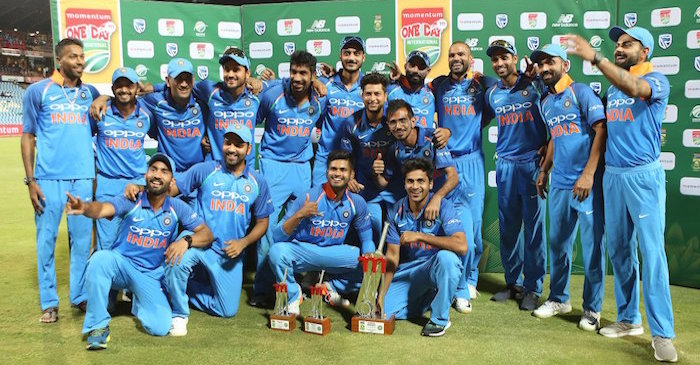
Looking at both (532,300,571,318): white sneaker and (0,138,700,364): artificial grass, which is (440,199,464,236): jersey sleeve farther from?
(532,300,571,318): white sneaker

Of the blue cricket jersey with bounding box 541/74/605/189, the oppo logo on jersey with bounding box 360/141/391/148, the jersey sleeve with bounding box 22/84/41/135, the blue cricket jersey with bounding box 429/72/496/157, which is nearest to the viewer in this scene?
the blue cricket jersey with bounding box 541/74/605/189

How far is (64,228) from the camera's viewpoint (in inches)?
374

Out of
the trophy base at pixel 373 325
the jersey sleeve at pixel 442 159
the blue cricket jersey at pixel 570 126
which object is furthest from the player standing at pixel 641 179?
the trophy base at pixel 373 325

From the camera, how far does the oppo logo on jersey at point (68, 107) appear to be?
4.91m

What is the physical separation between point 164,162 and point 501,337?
9.64ft

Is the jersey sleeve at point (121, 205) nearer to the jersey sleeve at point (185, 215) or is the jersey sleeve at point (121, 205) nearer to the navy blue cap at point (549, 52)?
the jersey sleeve at point (185, 215)

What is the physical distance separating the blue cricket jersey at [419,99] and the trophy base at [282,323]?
2.19 m

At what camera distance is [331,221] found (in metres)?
5.21

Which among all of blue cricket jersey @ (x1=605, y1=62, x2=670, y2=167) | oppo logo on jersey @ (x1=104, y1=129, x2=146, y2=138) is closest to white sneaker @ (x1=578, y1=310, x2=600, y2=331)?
blue cricket jersey @ (x1=605, y1=62, x2=670, y2=167)

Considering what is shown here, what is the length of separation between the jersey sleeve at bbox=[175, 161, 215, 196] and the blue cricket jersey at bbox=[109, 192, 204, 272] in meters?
0.45

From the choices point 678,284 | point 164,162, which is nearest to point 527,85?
point 678,284

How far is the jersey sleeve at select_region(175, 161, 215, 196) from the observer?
17.0 feet

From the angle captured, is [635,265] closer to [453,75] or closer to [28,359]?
[453,75]

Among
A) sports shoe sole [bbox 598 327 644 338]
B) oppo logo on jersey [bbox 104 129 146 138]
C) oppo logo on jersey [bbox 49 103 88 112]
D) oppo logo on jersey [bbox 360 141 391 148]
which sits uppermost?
oppo logo on jersey [bbox 49 103 88 112]
